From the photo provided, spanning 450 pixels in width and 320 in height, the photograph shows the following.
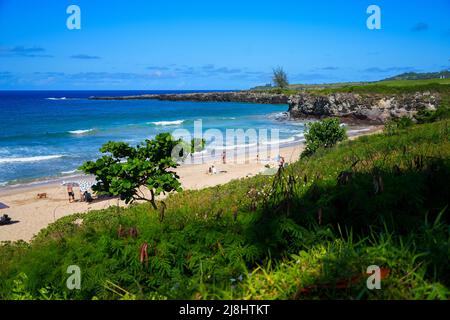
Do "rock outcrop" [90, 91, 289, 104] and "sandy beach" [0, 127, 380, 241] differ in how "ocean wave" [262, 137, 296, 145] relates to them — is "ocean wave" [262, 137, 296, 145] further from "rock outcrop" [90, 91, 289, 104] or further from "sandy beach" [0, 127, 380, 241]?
"rock outcrop" [90, 91, 289, 104]

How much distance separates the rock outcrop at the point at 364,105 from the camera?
5867 cm

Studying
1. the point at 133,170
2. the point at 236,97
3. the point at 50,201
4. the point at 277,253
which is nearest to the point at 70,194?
the point at 50,201

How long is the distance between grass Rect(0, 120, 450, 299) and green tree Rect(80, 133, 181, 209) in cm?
627

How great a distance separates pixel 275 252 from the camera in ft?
11.1

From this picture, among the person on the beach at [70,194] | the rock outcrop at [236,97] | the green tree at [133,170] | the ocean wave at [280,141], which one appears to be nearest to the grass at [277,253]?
the green tree at [133,170]

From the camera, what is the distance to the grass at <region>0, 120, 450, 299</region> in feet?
8.98

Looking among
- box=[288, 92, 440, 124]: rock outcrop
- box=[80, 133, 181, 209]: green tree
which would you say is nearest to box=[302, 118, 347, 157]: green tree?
box=[80, 133, 181, 209]: green tree

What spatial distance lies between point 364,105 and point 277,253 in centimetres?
6600

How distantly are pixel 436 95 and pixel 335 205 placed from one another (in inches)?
2507

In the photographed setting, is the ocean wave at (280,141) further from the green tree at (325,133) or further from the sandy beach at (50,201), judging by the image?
the green tree at (325,133)

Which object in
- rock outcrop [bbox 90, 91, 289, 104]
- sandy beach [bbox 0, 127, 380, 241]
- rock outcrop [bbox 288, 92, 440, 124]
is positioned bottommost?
sandy beach [bbox 0, 127, 380, 241]

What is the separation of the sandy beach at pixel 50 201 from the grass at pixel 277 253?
1145 cm
